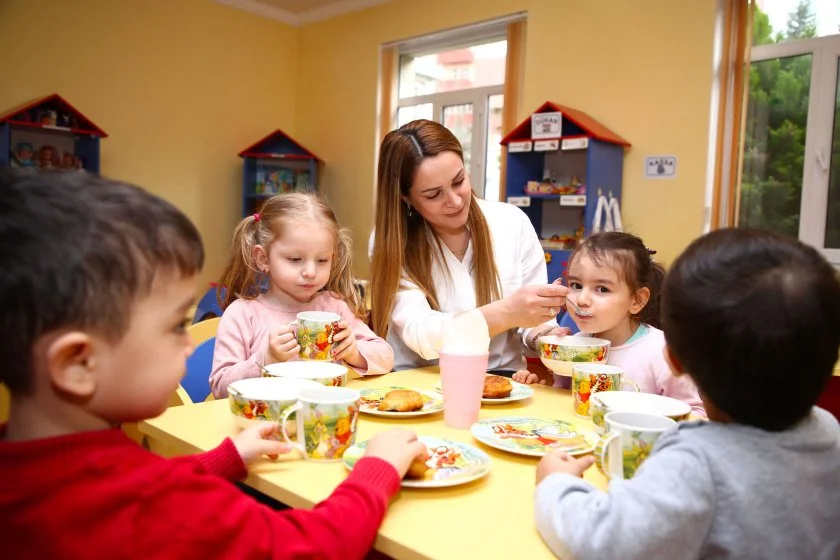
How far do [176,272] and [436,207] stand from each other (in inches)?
47.8

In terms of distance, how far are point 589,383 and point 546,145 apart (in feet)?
8.87

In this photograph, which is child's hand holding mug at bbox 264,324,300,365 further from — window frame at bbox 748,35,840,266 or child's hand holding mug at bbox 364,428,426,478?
window frame at bbox 748,35,840,266

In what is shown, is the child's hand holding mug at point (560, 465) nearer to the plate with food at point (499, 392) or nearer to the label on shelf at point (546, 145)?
the plate with food at point (499, 392)

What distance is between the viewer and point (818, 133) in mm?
3340

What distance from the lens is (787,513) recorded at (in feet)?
2.23

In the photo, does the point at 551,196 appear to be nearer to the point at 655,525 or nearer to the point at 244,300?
the point at 244,300

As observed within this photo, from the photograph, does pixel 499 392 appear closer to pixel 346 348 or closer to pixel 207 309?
pixel 346 348

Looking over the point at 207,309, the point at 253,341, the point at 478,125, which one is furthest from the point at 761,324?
the point at 478,125

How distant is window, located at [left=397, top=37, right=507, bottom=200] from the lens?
457 centimetres

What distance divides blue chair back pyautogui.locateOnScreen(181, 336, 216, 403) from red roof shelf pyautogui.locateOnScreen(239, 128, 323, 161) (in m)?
3.65

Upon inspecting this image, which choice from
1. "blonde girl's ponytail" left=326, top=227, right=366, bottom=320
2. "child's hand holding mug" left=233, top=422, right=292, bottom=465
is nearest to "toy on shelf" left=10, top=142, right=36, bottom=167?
"blonde girl's ponytail" left=326, top=227, right=366, bottom=320

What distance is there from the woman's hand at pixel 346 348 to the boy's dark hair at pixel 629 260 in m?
0.59

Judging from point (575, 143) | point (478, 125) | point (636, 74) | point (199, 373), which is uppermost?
point (636, 74)

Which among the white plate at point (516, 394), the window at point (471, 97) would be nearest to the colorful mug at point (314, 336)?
the white plate at point (516, 394)
